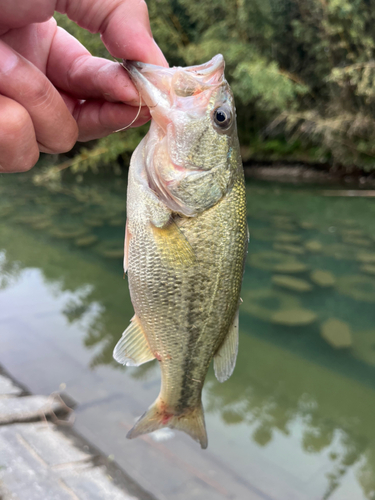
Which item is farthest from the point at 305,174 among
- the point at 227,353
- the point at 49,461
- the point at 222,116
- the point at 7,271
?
the point at 227,353

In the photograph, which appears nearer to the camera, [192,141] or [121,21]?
[121,21]

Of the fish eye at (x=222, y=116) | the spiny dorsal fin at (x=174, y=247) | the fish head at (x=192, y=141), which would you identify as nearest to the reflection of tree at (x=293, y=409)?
the spiny dorsal fin at (x=174, y=247)

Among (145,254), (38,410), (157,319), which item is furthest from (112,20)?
(38,410)

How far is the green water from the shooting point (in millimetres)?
3047

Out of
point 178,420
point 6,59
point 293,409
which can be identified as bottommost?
point 293,409

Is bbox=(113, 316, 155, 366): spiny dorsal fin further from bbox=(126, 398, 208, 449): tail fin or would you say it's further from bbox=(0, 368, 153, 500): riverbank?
bbox=(0, 368, 153, 500): riverbank

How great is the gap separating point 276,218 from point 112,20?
23.9 ft

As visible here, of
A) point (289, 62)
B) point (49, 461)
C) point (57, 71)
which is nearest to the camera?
point (57, 71)

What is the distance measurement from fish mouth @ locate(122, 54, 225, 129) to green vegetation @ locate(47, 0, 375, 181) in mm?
8483

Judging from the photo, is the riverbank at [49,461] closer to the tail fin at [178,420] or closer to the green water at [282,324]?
the green water at [282,324]

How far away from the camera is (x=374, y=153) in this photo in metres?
10.9

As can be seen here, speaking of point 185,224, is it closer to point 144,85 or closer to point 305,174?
point 144,85

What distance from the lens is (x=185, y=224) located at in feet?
5.02

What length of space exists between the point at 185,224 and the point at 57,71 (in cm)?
87
